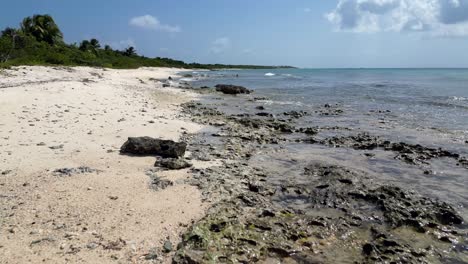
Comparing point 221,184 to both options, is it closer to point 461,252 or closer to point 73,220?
point 73,220

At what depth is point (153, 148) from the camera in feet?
38.2

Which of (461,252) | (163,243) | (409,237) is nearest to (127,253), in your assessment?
(163,243)

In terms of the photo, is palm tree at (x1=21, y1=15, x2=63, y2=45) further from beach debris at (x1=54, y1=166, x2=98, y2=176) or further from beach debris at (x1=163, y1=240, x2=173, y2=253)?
beach debris at (x1=163, y1=240, x2=173, y2=253)

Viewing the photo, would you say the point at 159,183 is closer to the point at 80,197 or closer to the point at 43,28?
the point at 80,197

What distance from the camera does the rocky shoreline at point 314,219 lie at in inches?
249

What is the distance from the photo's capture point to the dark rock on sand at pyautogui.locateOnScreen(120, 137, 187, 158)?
1154 centimetres

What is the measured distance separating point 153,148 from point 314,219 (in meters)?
5.83

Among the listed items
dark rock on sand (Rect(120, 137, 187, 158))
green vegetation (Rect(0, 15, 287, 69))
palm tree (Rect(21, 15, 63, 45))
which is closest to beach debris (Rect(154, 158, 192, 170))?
dark rock on sand (Rect(120, 137, 187, 158))

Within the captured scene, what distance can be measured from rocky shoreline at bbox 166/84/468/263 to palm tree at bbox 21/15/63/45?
7664 cm

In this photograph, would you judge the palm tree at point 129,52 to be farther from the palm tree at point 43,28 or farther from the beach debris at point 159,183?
the beach debris at point 159,183

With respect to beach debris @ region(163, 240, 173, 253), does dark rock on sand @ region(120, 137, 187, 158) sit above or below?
above

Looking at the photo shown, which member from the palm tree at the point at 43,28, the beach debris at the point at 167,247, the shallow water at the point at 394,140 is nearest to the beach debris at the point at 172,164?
the shallow water at the point at 394,140

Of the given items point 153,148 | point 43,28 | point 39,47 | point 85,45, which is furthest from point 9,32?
point 153,148

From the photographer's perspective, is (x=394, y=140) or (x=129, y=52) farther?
(x=129, y=52)
